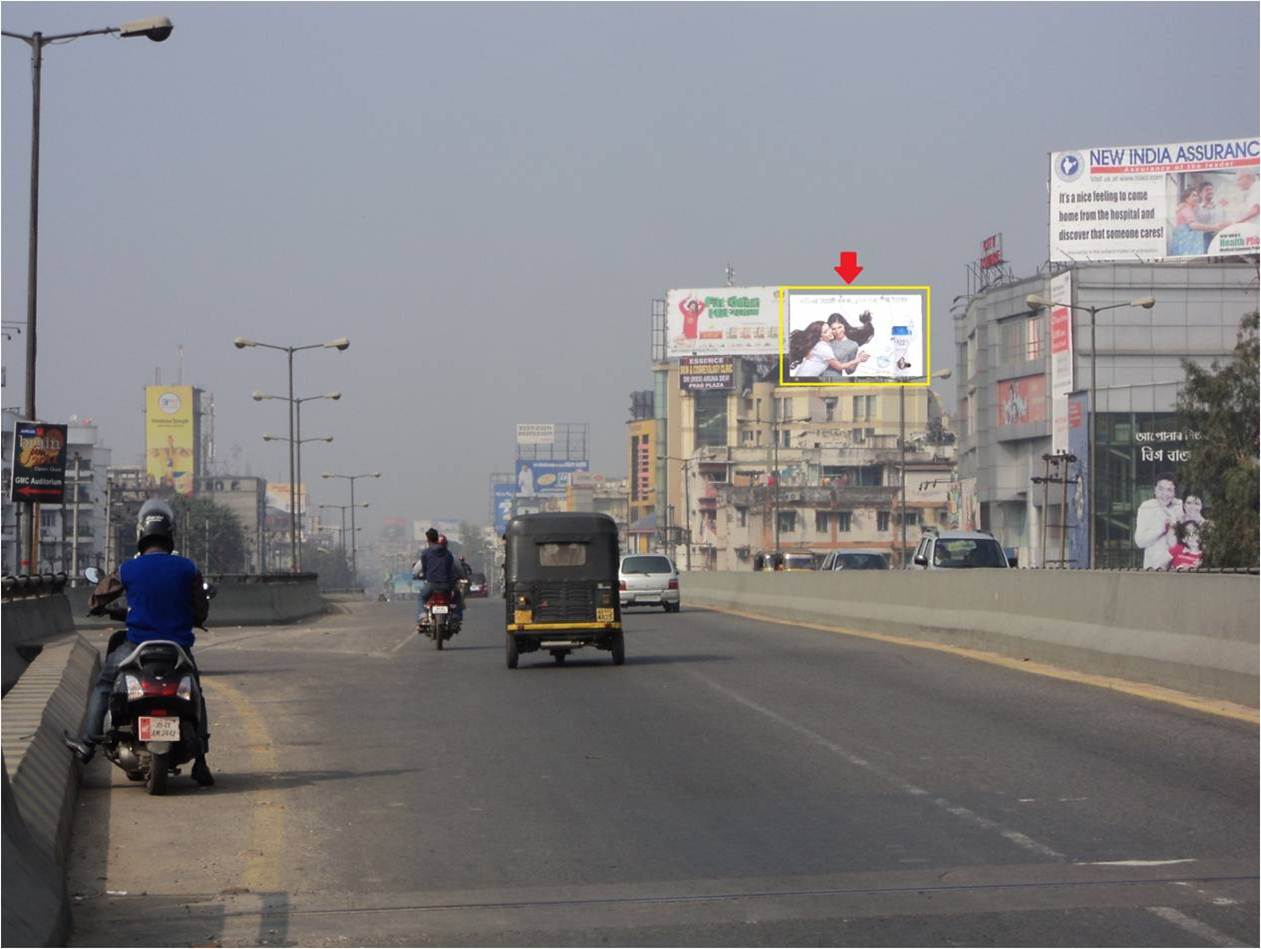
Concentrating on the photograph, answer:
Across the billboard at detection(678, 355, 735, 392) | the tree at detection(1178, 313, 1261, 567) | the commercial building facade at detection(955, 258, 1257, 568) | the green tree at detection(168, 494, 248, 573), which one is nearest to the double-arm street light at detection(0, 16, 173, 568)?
the tree at detection(1178, 313, 1261, 567)

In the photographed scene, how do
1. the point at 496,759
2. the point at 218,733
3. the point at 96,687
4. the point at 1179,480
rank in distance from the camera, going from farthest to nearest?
1. the point at 1179,480
2. the point at 218,733
3. the point at 496,759
4. the point at 96,687

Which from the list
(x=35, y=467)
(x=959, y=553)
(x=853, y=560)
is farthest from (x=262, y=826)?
(x=853, y=560)

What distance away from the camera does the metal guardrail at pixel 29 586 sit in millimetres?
22625

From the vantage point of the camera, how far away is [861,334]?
93.2 meters

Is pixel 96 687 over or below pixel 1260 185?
below

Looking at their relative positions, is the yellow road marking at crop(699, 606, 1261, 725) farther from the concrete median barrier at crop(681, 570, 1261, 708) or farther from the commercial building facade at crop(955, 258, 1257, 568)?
the commercial building facade at crop(955, 258, 1257, 568)

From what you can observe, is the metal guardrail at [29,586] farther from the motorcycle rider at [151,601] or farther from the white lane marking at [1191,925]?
the white lane marking at [1191,925]

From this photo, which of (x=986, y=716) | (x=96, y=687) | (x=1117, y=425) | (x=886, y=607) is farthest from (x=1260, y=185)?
(x=96, y=687)

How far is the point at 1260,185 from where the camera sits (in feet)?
318

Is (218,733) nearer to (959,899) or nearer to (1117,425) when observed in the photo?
(959,899)

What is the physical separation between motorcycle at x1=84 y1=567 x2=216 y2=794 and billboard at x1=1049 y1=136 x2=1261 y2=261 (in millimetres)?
89543

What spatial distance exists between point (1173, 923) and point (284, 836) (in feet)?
15.9

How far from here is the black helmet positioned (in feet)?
39.5

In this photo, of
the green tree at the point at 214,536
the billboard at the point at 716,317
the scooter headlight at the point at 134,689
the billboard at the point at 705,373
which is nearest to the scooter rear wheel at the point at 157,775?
the scooter headlight at the point at 134,689
